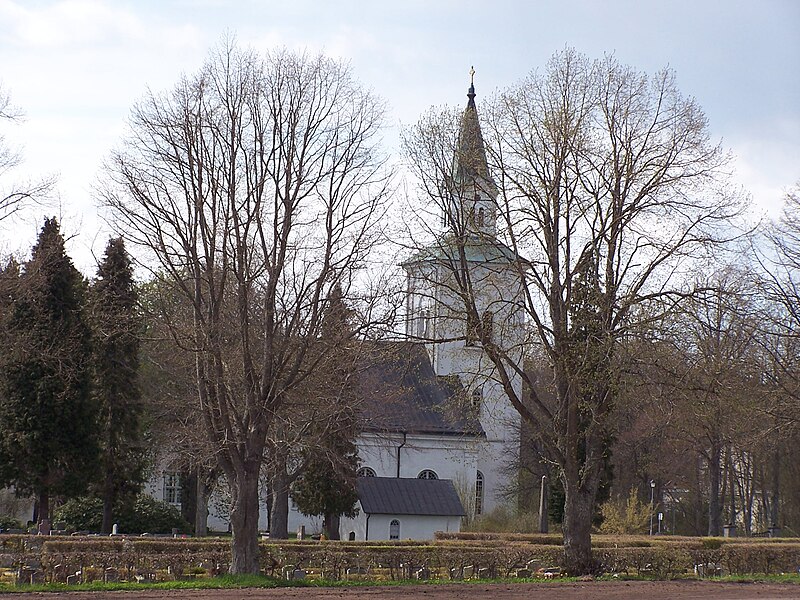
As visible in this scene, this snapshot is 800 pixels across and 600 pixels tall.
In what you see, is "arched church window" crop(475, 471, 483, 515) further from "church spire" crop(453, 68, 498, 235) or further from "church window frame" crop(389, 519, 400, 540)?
"church spire" crop(453, 68, 498, 235)

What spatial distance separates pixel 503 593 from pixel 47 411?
72.2ft

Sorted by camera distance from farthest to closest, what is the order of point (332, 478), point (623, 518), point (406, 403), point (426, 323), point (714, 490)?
point (406, 403) < point (714, 490) < point (623, 518) < point (332, 478) < point (426, 323)

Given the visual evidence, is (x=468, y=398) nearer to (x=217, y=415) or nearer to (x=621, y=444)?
(x=217, y=415)

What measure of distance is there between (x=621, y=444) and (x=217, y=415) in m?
31.4

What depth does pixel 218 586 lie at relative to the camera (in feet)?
62.6

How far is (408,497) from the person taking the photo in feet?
138

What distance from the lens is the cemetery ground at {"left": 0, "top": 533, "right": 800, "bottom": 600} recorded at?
18.6m

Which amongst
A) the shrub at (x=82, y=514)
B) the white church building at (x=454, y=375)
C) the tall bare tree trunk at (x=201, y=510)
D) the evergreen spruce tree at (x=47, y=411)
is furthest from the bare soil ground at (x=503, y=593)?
the tall bare tree trunk at (x=201, y=510)

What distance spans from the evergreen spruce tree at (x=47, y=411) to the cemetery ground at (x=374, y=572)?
799cm

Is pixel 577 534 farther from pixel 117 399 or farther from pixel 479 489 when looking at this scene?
pixel 479 489

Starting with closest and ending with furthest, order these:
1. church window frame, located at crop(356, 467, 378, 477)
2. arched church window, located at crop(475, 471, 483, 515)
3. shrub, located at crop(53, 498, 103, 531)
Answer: shrub, located at crop(53, 498, 103, 531), church window frame, located at crop(356, 467, 378, 477), arched church window, located at crop(475, 471, 483, 515)

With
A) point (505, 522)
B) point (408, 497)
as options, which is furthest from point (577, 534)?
point (505, 522)

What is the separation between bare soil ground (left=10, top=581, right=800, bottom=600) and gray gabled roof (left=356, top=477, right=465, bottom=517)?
2017 cm

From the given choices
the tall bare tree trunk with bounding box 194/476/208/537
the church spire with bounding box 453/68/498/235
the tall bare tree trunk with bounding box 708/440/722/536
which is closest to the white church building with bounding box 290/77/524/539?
the church spire with bounding box 453/68/498/235
